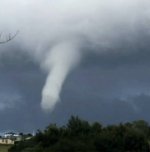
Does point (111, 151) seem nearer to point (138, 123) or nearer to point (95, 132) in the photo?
point (95, 132)

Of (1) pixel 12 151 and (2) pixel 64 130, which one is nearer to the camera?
(1) pixel 12 151

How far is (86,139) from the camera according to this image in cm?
13150

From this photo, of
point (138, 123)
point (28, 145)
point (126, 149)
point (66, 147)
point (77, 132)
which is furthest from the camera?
point (138, 123)

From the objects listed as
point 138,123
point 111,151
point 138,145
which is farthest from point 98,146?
point 138,123

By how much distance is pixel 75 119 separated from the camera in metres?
158

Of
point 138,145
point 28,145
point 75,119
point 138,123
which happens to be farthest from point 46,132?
point 138,123

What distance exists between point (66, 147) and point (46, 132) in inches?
1018

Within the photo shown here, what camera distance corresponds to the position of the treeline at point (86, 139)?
121512 millimetres

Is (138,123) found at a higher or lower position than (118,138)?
higher

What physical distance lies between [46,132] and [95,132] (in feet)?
43.6

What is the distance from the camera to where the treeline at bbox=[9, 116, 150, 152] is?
4784 inches

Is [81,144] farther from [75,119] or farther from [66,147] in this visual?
[75,119]

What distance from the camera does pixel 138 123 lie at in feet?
591

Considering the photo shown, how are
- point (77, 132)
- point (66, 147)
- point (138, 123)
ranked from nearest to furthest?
point (66, 147)
point (77, 132)
point (138, 123)
